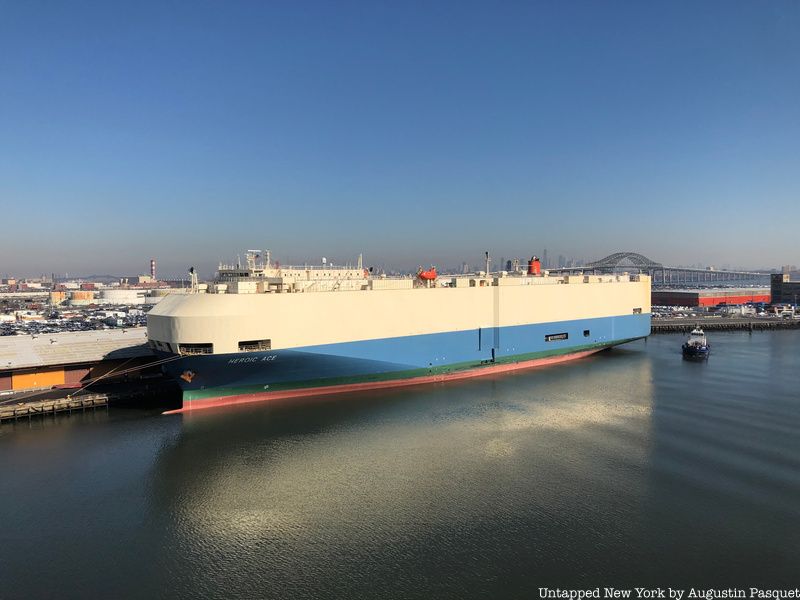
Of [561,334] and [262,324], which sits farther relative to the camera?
[561,334]

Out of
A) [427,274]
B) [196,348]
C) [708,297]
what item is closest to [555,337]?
[427,274]

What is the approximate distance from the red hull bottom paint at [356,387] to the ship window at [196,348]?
183 centimetres

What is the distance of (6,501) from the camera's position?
9586 millimetres

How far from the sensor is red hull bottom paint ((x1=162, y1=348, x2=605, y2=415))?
15391mm

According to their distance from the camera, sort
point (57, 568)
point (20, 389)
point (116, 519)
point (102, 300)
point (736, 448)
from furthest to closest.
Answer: point (102, 300), point (20, 389), point (736, 448), point (116, 519), point (57, 568)

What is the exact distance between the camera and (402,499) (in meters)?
9.43

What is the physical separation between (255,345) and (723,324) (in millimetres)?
37351

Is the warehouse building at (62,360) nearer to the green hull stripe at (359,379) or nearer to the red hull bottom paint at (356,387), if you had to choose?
the red hull bottom paint at (356,387)

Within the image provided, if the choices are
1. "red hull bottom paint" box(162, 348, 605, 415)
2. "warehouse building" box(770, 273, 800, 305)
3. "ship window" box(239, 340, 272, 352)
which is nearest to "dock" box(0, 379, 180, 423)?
"red hull bottom paint" box(162, 348, 605, 415)

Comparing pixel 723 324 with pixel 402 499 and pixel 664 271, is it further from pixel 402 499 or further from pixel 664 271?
pixel 664 271

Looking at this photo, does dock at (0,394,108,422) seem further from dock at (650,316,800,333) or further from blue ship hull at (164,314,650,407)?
dock at (650,316,800,333)

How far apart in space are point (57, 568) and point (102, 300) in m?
76.5

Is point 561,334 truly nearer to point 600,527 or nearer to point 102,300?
point 600,527

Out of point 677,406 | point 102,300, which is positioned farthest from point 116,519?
point 102,300
